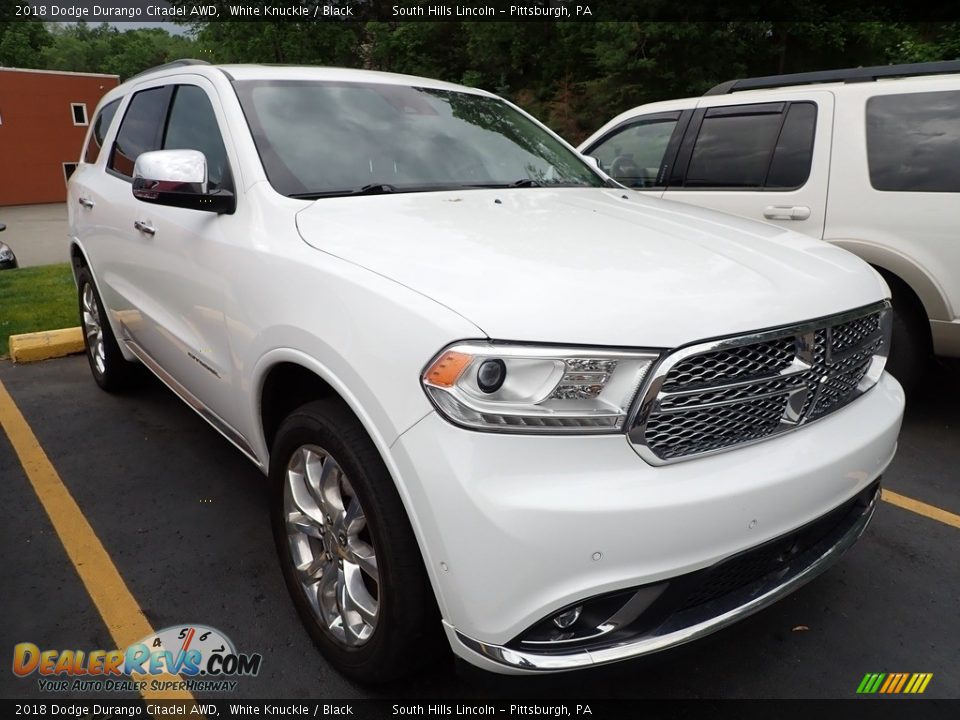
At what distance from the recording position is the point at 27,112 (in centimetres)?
3594

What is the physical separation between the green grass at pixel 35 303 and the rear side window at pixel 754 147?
5.53m

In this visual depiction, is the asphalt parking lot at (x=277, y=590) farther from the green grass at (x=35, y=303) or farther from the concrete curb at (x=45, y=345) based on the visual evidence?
the green grass at (x=35, y=303)

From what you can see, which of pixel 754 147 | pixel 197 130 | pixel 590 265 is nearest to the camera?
pixel 590 265

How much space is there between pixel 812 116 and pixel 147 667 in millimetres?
4555

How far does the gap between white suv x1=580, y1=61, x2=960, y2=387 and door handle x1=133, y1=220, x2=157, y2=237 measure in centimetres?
348

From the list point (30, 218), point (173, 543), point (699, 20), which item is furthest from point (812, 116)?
point (30, 218)

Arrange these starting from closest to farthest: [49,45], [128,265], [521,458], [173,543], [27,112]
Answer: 1. [521,458]
2. [173,543]
3. [128,265]
4. [27,112]
5. [49,45]

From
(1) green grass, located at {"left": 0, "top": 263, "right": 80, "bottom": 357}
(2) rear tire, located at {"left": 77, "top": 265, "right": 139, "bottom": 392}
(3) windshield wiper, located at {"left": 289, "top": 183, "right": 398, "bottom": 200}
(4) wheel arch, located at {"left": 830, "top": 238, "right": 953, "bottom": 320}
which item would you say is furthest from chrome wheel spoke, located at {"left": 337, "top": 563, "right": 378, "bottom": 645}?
(1) green grass, located at {"left": 0, "top": 263, "right": 80, "bottom": 357}

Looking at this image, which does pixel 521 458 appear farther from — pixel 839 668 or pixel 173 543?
pixel 173 543

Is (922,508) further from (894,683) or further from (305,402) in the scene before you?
(305,402)

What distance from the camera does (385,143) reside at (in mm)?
2916

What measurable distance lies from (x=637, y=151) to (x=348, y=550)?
441 centimetres

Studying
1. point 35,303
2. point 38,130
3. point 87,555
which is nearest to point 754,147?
point 87,555

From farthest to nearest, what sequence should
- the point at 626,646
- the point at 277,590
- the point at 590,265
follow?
the point at 277,590
the point at 590,265
the point at 626,646
